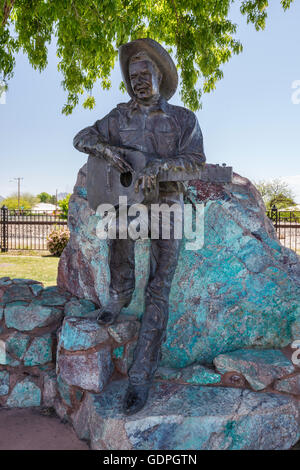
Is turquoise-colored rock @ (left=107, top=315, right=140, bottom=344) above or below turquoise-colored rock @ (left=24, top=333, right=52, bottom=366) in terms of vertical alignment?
above

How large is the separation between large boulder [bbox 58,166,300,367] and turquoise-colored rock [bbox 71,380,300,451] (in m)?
0.46

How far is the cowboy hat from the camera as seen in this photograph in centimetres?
248

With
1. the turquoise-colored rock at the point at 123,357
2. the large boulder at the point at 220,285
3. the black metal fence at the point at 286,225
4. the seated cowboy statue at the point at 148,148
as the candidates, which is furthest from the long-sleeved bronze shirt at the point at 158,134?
the black metal fence at the point at 286,225

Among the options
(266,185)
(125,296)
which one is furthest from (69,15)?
(266,185)

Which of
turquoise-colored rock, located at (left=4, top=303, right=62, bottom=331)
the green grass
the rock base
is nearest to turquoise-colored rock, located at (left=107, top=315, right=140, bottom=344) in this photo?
the rock base

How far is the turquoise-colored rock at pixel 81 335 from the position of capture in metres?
2.43

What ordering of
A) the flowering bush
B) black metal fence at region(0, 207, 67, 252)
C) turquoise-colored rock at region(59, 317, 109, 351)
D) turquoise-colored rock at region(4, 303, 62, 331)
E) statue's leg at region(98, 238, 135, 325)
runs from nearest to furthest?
turquoise-colored rock at region(59, 317, 109, 351), statue's leg at region(98, 238, 135, 325), turquoise-colored rock at region(4, 303, 62, 331), the flowering bush, black metal fence at region(0, 207, 67, 252)

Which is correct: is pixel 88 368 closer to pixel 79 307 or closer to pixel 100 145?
pixel 79 307

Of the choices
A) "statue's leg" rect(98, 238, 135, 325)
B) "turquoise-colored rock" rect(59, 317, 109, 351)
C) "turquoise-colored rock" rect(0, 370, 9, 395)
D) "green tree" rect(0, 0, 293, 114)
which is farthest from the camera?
"green tree" rect(0, 0, 293, 114)

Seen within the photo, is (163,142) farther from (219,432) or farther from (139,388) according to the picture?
(219,432)

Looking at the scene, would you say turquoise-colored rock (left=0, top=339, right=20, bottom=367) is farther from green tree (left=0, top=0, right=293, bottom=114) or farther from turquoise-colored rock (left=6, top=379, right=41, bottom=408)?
green tree (left=0, top=0, right=293, bottom=114)

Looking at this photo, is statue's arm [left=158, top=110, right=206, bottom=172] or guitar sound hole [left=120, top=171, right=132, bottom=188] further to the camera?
guitar sound hole [left=120, top=171, right=132, bottom=188]

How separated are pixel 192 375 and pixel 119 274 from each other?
82cm

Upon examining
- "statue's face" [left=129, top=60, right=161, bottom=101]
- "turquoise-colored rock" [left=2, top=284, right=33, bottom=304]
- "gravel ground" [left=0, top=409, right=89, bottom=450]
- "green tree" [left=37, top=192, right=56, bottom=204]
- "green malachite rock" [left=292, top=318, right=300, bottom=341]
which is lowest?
"gravel ground" [left=0, top=409, right=89, bottom=450]
